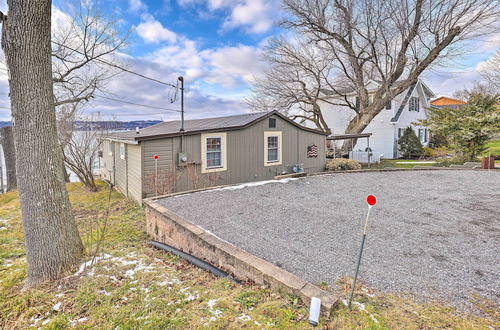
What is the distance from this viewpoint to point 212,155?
9.23 m

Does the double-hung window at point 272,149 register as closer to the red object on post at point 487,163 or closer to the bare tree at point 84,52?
the bare tree at point 84,52

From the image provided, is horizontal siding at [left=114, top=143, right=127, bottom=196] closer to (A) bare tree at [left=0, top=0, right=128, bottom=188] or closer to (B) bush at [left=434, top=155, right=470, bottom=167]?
(A) bare tree at [left=0, top=0, right=128, bottom=188]

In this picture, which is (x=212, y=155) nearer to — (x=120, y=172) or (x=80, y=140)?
(x=120, y=172)

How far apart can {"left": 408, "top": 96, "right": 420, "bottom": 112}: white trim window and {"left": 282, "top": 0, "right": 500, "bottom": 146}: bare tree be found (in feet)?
12.3

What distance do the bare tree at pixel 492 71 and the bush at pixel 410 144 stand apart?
8915 millimetres

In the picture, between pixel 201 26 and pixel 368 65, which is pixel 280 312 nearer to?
pixel 201 26

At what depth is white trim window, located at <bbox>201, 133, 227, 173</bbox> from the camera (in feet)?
29.4

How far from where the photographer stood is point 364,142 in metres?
20.5

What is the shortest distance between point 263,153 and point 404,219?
5.97 metres

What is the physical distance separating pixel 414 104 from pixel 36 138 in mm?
23173

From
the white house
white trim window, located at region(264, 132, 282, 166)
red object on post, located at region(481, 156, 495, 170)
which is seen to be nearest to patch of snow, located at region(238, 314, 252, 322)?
white trim window, located at region(264, 132, 282, 166)

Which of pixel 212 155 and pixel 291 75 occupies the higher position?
pixel 291 75

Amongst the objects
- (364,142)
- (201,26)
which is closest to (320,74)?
(364,142)

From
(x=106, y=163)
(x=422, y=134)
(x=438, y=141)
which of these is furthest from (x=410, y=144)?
(x=106, y=163)
